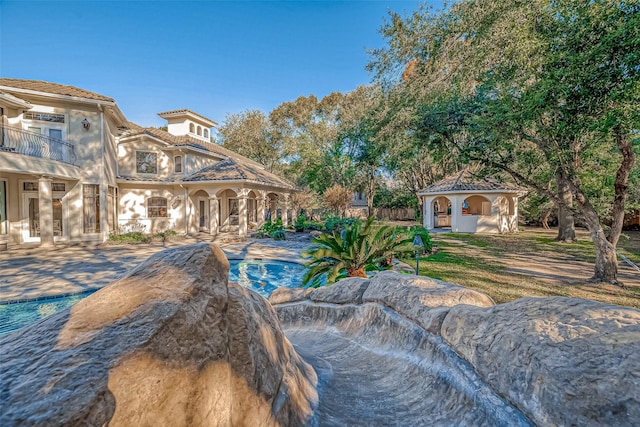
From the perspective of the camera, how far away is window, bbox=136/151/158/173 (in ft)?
70.0

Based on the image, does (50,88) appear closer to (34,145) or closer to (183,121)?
(34,145)

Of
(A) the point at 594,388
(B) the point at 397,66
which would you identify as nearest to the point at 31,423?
(A) the point at 594,388

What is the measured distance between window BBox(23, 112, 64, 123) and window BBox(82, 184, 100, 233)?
3.66 metres

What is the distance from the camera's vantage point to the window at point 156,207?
847 inches

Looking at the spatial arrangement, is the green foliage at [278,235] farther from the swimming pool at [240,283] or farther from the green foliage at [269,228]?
the swimming pool at [240,283]

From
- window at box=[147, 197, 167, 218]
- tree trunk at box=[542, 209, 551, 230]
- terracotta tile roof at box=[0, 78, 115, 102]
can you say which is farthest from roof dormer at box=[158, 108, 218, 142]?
tree trunk at box=[542, 209, 551, 230]

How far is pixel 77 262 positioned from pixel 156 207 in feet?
30.3

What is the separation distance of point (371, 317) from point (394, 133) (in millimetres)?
9961

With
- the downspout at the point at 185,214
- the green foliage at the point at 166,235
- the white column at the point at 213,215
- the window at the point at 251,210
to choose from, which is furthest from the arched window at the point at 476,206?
the green foliage at the point at 166,235

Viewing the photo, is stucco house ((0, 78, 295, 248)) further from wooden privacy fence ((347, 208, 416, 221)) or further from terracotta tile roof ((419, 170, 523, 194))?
wooden privacy fence ((347, 208, 416, 221))

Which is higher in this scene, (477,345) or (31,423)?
(31,423)

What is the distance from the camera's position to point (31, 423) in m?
1.12

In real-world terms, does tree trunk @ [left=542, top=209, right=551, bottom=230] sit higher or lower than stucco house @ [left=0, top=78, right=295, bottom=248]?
lower

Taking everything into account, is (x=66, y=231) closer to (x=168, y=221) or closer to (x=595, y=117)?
(x=168, y=221)
